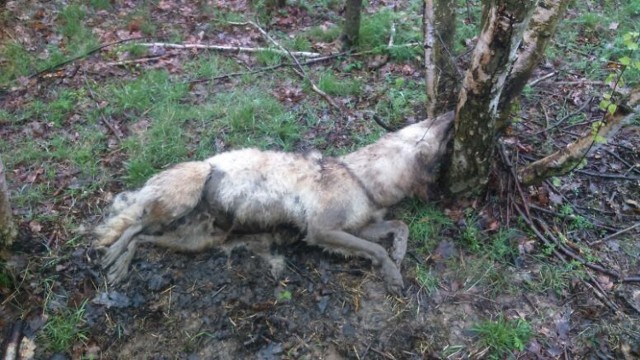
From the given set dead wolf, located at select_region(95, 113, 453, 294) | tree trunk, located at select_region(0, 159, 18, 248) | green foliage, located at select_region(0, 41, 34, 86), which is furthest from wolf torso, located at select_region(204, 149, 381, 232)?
green foliage, located at select_region(0, 41, 34, 86)

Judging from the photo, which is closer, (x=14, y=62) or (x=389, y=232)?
(x=389, y=232)

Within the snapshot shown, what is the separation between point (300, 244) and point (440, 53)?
95.0 inches

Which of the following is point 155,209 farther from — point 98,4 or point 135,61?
point 98,4

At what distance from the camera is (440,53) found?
5.12 m

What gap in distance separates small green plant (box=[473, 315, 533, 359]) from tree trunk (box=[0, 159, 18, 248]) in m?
3.95

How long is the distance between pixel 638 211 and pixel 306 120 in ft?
11.9

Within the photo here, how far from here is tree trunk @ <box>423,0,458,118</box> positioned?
5.05m

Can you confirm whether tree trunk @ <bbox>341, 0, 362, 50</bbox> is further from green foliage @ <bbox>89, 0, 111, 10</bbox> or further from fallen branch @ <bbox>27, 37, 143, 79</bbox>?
green foliage @ <bbox>89, 0, 111, 10</bbox>

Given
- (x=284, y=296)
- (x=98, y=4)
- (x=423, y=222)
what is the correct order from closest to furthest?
(x=284, y=296) → (x=423, y=222) → (x=98, y=4)

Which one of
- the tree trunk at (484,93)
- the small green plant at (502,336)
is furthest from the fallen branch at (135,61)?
the small green plant at (502,336)

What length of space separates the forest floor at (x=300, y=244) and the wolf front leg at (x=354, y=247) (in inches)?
4.6

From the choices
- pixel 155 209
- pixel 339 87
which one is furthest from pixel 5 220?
pixel 339 87

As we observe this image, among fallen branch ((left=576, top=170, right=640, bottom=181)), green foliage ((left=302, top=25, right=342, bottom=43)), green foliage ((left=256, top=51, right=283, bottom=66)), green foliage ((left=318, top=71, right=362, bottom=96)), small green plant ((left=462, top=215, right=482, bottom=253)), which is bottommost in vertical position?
small green plant ((left=462, top=215, right=482, bottom=253))

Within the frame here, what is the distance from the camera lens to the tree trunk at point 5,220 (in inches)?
161
